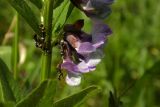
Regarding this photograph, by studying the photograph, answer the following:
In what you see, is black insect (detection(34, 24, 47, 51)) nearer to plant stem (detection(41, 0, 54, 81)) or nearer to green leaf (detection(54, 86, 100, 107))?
plant stem (detection(41, 0, 54, 81))

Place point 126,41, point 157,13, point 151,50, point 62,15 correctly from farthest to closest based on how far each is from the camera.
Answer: point 157,13, point 151,50, point 126,41, point 62,15

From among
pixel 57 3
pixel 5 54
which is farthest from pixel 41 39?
pixel 5 54

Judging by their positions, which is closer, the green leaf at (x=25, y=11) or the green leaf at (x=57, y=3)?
the green leaf at (x=25, y=11)

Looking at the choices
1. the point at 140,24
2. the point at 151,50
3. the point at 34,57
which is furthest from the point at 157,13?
the point at 34,57

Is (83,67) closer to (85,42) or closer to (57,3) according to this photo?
(85,42)

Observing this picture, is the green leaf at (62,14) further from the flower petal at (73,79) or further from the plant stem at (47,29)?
the flower petal at (73,79)

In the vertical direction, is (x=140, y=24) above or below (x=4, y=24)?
below

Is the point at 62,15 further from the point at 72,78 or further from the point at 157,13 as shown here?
the point at 157,13

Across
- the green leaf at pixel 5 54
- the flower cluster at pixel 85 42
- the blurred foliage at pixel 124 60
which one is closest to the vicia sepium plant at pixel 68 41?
the flower cluster at pixel 85 42
